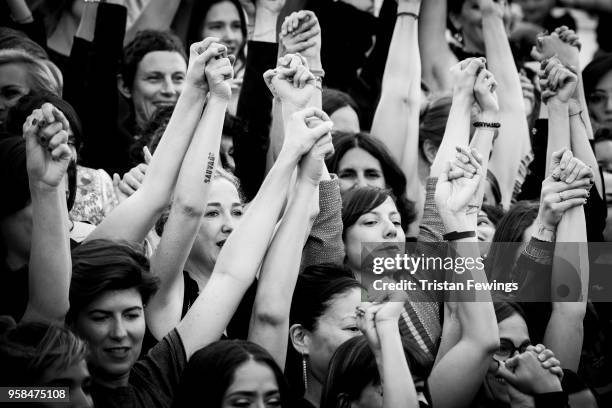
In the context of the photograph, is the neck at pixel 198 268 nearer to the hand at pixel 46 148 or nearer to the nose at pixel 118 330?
the nose at pixel 118 330

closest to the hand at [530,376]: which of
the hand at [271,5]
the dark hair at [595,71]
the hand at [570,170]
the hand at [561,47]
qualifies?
the hand at [570,170]

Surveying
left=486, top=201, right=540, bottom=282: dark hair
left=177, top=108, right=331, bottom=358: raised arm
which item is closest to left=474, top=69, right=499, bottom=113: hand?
left=486, top=201, right=540, bottom=282: dark hair

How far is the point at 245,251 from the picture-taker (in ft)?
10.8

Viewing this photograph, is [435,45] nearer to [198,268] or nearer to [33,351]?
[198,268]

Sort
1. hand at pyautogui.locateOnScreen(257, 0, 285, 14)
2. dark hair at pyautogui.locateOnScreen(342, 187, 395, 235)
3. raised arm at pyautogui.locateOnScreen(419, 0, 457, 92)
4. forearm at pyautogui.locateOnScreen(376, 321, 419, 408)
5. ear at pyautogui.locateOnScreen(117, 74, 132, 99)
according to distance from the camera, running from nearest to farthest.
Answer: forearm at pyautogui.locateOnScreen(376, 321, 419, 408)
dark hair at pyautogui.locateOnScreen(342, 187, 395, 235)
hand at pyautogui.locateOnScreen(257, 0, 285, 14)
ear at pyautogui.locateOnScreen(117, 74, 132, 99)
raised arm at pyautogui.locateOnScreen(419, 0, 457, 92)

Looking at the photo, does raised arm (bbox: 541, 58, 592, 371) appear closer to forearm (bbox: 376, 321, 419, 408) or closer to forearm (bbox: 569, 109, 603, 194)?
forearm (bbox: 569, 109, 603, 194)

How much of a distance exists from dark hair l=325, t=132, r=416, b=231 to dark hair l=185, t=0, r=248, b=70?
1072 mm

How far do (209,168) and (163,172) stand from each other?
0.14m

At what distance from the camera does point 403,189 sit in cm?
460

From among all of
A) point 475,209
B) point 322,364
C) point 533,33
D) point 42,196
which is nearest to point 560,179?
point 475,209

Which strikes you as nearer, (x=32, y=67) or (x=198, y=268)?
(x=198, y=268)

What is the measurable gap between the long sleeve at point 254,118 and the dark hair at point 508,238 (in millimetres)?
1014

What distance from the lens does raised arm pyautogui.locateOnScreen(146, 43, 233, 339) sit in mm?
3324

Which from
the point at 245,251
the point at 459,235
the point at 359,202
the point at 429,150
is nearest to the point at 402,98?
the point at 429,150
